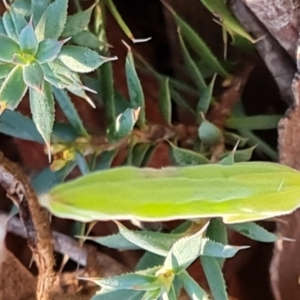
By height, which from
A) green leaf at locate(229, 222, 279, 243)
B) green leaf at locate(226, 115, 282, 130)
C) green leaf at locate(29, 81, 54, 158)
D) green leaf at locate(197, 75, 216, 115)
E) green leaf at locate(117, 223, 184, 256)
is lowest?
green leaf at locate(229, 222, 279, 243)

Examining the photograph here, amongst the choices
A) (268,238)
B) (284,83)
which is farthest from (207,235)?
(284,83)

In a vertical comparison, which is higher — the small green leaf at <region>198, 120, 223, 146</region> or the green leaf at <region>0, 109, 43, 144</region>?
the green leaf at <region>0, 109, 43, 144</region>

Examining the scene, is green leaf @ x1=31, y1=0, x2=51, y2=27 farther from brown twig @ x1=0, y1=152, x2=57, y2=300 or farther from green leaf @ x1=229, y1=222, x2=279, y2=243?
green leaf @ x1=229, y1=222, x2=279, y2=243

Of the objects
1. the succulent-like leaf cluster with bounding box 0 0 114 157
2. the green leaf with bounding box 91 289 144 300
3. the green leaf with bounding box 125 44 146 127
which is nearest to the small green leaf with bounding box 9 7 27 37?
the succulent-like leaf cluster with bounding box 0 0 114 157

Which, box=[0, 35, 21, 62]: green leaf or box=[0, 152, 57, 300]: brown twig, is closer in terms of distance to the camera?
box=[0, 35, 21, 62]: green leaf

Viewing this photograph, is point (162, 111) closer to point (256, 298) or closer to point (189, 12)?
point (189, 12)

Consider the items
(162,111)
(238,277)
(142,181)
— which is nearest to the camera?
(142,181)
